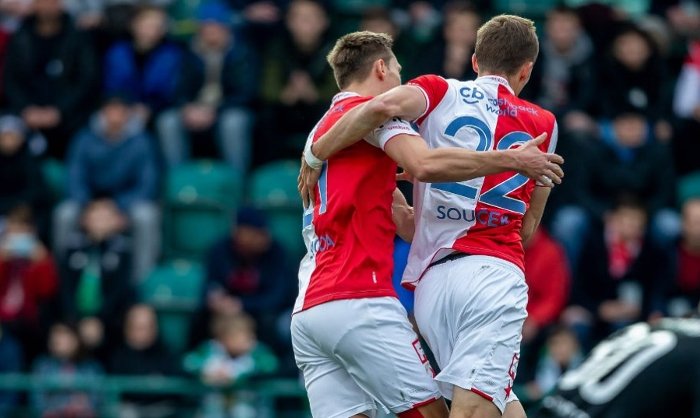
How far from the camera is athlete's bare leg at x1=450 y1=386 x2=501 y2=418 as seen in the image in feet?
23.7

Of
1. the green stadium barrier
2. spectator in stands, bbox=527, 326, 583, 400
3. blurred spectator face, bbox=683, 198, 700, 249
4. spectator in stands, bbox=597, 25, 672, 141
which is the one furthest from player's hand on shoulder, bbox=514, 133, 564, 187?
spectator in stands, bbox=597, 25, 672, 141

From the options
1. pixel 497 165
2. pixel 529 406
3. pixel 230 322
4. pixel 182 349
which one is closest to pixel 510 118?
pixel 497 165

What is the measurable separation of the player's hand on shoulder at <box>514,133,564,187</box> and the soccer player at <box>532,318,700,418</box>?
942 mm

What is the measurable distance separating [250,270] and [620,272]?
10.7 feet

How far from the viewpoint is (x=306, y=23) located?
15.0m

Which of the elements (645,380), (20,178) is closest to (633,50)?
(20,178)

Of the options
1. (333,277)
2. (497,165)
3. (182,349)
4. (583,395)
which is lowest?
(182,349)

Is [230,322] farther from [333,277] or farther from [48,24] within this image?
[333,277]

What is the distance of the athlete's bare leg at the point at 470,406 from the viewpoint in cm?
724

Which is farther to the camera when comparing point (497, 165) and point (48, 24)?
point (48, 24)

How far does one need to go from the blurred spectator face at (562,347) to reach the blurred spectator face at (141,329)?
11.2ft

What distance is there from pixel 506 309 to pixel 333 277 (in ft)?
2.73

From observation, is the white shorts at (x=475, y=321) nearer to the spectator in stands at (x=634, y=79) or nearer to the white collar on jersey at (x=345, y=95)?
the white collar on jersey at (x=345, y=95)

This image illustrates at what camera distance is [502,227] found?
7.61m
